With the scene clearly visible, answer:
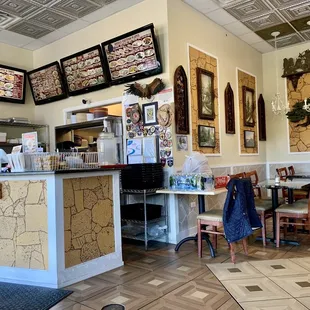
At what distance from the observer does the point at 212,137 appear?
17.2 ft

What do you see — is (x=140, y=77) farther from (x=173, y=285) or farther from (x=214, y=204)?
(x=173, y=285)

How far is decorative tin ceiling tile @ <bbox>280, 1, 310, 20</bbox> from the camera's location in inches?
197

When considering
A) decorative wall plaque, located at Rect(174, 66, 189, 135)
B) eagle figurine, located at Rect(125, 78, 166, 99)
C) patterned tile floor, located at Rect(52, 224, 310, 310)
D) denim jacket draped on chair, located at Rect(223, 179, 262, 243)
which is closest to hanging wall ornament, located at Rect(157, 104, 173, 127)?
decorative wall plaque, located at Rect(174, 66, 189, 135)

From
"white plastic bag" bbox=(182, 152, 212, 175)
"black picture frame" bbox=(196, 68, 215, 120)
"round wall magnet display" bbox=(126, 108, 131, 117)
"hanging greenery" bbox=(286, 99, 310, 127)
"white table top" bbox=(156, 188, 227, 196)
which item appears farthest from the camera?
"hanging greenery" bbox=(286, 99, 310, 127)

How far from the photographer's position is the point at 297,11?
5168 mm

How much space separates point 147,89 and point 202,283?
2.68 m

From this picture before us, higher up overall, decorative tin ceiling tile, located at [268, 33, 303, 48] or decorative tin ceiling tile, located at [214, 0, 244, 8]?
decorative tin ceiling tile, located at [268, 33, 303, 48]

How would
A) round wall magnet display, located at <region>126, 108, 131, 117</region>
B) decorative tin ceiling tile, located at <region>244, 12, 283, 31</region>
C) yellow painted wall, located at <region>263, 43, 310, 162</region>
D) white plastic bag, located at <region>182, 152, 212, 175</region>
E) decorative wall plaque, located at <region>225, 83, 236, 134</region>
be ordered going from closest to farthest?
white plastic bag, located at <region>182, 152, 212, 175</region>, round wall magnet display, located at <region>126, 108, 131, 117</region>, decorative tin ceiling tile, located at <region>244, 12, 283, 31</region>, decorative wall plaque, located at <region>225, 83, 236, 134</region>, yellow painted wall, located at <region>263, 43, 310, 162</region>

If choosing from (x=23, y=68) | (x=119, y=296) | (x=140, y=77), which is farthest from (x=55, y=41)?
(x=119, y=296)

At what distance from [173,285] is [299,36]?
218 inches

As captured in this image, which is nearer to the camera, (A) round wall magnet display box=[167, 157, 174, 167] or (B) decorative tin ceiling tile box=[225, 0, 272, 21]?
(A) round wall magnet display box=[167, 157, 174, 167]

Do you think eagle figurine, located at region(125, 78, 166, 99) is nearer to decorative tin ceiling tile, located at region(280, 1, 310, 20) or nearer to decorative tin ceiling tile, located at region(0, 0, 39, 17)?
decorative tin ceiling tile, located at region(0, 0, 39, 17)

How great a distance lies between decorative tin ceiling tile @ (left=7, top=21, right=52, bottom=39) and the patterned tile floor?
3950 mm

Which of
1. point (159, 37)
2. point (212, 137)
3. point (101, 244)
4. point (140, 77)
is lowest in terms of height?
point (101, 244)
